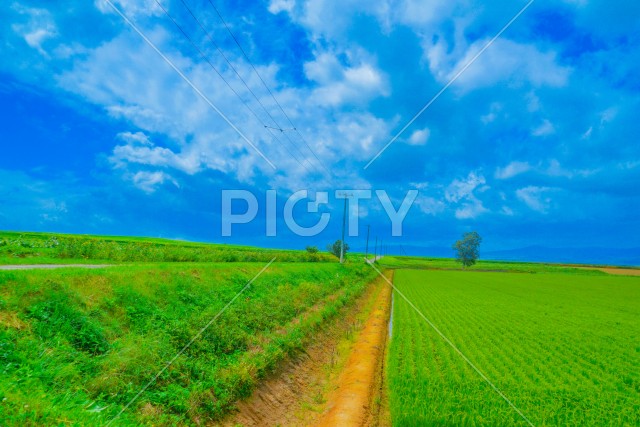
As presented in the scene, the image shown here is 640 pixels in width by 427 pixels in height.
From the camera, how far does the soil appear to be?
29.4 feet

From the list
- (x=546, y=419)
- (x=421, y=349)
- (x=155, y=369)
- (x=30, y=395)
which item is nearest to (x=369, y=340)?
(x=421, y=349)

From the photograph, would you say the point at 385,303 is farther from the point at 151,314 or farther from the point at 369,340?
the point at 151,314

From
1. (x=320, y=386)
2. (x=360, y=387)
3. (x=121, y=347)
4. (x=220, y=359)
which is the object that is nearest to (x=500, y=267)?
(x=320, y=386)

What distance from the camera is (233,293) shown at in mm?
16547

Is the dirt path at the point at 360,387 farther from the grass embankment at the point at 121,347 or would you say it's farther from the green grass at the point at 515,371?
the grass embankment at the point at 121,347

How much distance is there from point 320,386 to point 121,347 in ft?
19.7

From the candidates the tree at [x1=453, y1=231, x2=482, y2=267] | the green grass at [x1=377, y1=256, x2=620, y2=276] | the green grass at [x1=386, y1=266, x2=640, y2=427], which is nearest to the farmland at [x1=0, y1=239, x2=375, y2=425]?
the green grass at [x1=386, y1=266, x2=640, y2=427]

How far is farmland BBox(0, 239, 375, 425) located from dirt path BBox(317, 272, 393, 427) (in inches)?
80.9

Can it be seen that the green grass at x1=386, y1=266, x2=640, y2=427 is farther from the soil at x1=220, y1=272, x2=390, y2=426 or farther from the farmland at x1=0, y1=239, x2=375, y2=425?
the farmland at x1=0, y1=239, x2=375, y2=425

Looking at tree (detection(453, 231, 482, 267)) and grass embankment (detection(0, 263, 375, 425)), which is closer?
grass embankment (detection(0, 263, 375, 425))

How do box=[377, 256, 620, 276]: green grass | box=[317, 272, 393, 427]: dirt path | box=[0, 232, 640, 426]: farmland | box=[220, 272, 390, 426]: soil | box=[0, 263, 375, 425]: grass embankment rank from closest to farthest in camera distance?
box=[0, 263, 375, 425]: grass embankment < box=[0, 232, 640, 426]: farmland < box=[317, 272, 393, 427]: dirt path < box=[220, 272, 390, 426]: soil < box=[377, 256, 620, 276]: green grass

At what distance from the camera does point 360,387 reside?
10.5m

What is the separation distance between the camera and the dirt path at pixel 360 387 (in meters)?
8.77

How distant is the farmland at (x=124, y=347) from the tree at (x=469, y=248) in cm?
12864
